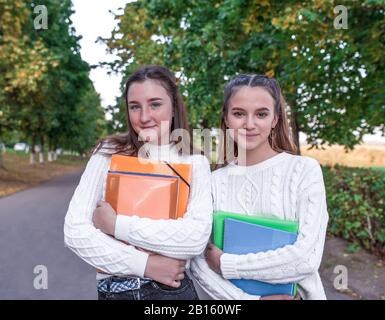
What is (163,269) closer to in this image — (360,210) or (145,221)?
(145,221)

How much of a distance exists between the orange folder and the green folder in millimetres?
135

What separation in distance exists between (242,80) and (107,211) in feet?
2.25

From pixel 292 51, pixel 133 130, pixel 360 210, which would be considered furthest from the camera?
pixel 292 51

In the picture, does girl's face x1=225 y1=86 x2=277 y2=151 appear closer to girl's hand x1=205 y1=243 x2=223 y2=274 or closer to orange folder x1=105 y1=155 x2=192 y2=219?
orange folder x1=105 y1=155 x2=192 y2=219

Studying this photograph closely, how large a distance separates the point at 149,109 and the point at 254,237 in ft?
1.97

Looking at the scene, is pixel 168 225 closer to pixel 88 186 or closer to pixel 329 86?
pixel 88 186

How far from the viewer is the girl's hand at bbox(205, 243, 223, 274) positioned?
59.8 inches

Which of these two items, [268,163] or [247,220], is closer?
[247,220]

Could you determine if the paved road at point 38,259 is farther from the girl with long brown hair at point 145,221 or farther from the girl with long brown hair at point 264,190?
the girl with long brown hair at point 264,190

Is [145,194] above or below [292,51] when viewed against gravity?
below

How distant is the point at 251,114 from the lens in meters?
1.56

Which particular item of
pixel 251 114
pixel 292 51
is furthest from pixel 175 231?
pixel 292 51

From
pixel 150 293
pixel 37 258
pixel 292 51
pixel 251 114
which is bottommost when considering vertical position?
pixel 37 258
